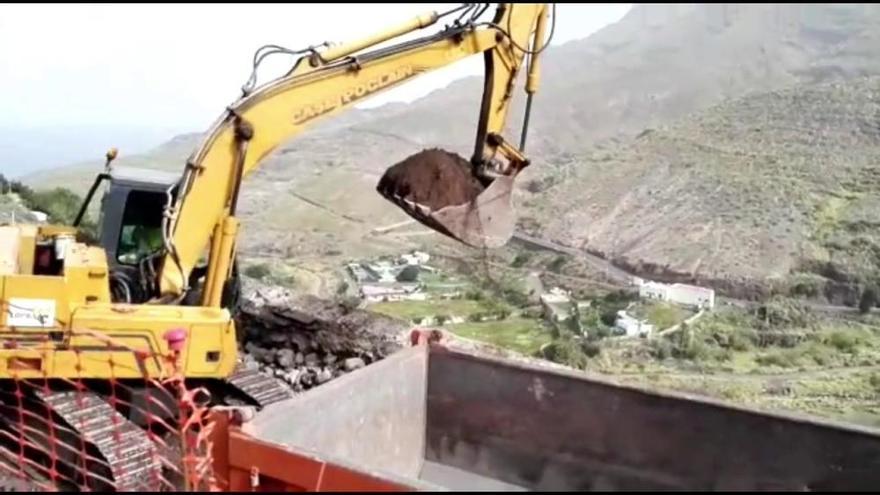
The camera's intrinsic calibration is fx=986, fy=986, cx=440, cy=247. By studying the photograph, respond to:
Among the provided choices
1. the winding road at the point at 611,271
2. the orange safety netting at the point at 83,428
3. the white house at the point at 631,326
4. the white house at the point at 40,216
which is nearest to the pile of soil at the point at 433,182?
the winding road at the point at 611,271

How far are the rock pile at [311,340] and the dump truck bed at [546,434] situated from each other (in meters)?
2.72

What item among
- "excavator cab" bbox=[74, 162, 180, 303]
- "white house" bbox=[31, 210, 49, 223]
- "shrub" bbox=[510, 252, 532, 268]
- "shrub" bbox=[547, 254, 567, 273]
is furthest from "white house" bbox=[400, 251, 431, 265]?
"excavator cab" bbox=[74, 162, 180, 303]

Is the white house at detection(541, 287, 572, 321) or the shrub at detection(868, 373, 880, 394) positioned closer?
the shrub at detection(868, 373, 880, 394)

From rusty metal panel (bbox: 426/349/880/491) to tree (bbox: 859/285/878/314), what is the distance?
4.08 meters

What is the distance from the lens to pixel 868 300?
23.4 feet

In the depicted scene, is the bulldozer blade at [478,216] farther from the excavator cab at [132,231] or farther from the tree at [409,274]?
the tree at [409,274]

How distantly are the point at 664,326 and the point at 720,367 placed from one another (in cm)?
85

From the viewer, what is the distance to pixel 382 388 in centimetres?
379

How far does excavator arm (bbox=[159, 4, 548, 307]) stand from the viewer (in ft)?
17.8

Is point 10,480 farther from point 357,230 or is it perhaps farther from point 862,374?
point 357,230

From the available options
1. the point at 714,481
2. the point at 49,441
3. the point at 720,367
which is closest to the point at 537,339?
the point at 720,367

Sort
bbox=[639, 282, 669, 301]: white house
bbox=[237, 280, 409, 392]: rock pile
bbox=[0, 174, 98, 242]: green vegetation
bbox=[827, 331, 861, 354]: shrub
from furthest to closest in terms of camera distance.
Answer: bbox=[0, 174, 98, 242]: green vegetation < bbox=[639, 282, 669, 301]: white house < bbox=[237, 280, 409, 392]: rock pile < bbox=[827, 331, 861, 354]: shrub

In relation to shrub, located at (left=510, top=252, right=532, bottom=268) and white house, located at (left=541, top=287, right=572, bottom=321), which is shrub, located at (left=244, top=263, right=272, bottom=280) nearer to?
shrub, located at (left=510, top=252, right=532, bottom=268)

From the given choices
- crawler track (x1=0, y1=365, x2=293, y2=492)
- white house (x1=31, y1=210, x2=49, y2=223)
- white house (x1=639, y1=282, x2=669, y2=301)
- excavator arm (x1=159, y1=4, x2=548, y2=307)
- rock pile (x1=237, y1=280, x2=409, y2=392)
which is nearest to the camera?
crawler track (x1=0, y1=365, x2=293, y2=492)
